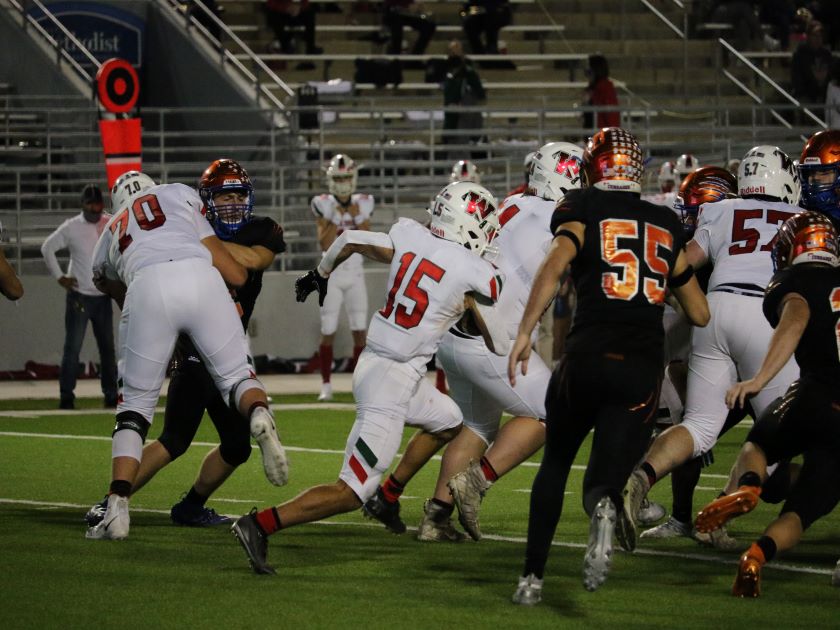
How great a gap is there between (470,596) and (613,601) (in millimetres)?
569

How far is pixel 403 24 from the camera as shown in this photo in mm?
23953

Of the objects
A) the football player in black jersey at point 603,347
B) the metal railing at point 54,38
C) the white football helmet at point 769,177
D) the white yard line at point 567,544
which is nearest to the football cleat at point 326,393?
the white yard line at point 567,544

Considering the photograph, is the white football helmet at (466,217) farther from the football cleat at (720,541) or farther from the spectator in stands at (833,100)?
the spectator in stands at (833,100)

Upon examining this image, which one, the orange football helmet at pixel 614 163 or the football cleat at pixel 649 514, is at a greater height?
the orange football helmet at pixel 614 163

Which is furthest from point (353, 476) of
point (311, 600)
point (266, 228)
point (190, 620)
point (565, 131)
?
point (565, 131)

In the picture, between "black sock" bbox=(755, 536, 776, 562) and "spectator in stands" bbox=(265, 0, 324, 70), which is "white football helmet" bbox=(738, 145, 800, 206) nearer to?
"black sock" bbox=(755, 536, 776, 562)

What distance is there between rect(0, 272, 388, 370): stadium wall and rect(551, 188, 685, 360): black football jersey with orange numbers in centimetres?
1112

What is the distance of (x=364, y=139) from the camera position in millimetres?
22531

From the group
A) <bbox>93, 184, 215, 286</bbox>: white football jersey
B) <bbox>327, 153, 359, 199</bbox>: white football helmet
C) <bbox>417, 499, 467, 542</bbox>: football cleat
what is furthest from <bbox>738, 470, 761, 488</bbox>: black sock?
<bbox>327, 153, 359, 199</bbox>: white football helmet

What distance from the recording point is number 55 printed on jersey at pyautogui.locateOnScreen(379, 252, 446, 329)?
7266 millimetres

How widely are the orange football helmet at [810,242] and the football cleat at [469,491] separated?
185cm

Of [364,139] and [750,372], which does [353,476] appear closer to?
[750,372]

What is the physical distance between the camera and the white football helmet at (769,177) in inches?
Answer: 322

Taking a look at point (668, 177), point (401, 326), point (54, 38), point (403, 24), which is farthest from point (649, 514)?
point (54, 38)
